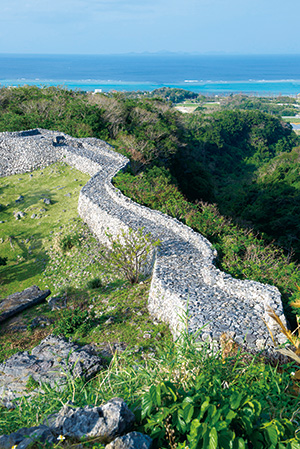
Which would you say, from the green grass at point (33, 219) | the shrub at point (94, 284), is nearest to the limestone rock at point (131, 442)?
the shrub at point (94, 284)

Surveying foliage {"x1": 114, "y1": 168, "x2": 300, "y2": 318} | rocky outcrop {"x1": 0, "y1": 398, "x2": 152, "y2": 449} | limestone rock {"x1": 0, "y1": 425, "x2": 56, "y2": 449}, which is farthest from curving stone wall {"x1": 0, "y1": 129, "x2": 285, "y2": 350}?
limestone rock {"x1": 0, "y1": 425, "x2": 56, "y2": 449}

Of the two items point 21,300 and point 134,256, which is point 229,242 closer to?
point 134,256

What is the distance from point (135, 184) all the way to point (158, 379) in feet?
44.4

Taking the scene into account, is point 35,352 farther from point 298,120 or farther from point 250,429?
point 298,120

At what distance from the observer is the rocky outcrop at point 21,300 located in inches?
424

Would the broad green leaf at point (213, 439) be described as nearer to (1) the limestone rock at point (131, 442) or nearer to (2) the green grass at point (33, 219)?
(1) the limestone rock at point (131, 442)

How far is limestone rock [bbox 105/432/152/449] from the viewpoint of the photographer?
11.3 feet

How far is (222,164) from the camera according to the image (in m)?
63.6

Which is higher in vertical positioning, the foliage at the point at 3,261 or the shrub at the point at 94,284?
the shrub at the point at 94,284

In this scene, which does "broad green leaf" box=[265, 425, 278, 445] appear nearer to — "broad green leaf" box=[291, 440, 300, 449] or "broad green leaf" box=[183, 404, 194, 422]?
"broad green leaf" box=[291, 440, 300, 449]

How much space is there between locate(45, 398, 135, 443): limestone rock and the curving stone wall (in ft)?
4.73

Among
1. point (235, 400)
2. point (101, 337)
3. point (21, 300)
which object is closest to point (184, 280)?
point (101, 337)

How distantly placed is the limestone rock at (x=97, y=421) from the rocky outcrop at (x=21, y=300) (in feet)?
25.0

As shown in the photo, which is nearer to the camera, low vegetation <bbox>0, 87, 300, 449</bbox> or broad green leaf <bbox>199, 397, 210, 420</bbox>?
broad green leaf <bbox>199, 397, 210, 420</bbox>
